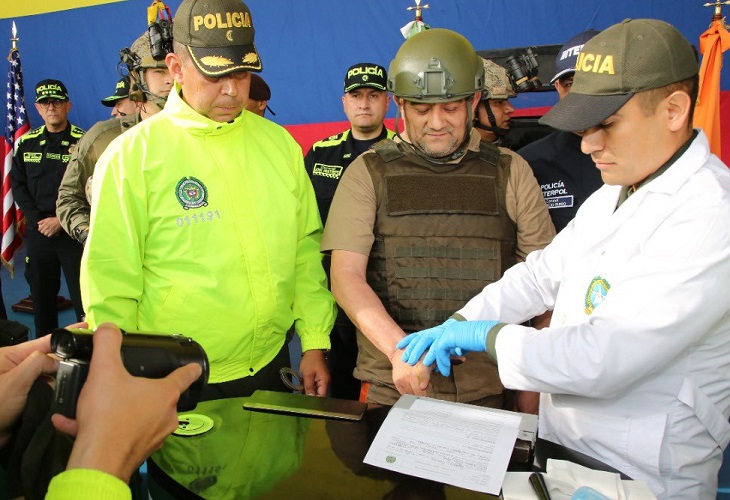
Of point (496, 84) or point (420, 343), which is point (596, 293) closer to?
point (420, 343)

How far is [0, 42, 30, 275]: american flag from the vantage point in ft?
17.7

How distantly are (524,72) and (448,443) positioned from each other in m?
2.80

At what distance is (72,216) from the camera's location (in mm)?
3246

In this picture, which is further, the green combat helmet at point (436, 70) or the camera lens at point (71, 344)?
the green combat helmet at point (436, 70)

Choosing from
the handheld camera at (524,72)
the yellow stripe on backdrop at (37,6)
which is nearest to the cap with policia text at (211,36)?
the handheld camera at (524,72)

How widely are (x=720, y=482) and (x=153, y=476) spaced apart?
2.36 meters

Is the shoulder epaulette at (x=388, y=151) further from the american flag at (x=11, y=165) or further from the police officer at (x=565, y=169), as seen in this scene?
the american flag at (x=11, y=165)

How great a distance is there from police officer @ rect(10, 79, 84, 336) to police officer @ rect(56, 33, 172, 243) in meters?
0.90

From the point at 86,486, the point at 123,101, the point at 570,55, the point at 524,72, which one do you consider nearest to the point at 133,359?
the point at 86,486

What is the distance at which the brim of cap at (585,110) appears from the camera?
Answer: 1.30m

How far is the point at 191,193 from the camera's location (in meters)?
1.76

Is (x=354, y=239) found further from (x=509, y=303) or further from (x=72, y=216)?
(x=72, y=216)

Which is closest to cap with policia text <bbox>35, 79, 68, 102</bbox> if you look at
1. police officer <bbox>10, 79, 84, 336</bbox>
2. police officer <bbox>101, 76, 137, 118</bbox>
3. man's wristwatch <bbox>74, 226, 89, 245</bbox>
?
police officer <bbox>10, 79, 84, 336</bbox>

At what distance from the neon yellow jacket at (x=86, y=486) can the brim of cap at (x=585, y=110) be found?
42.3 inches
